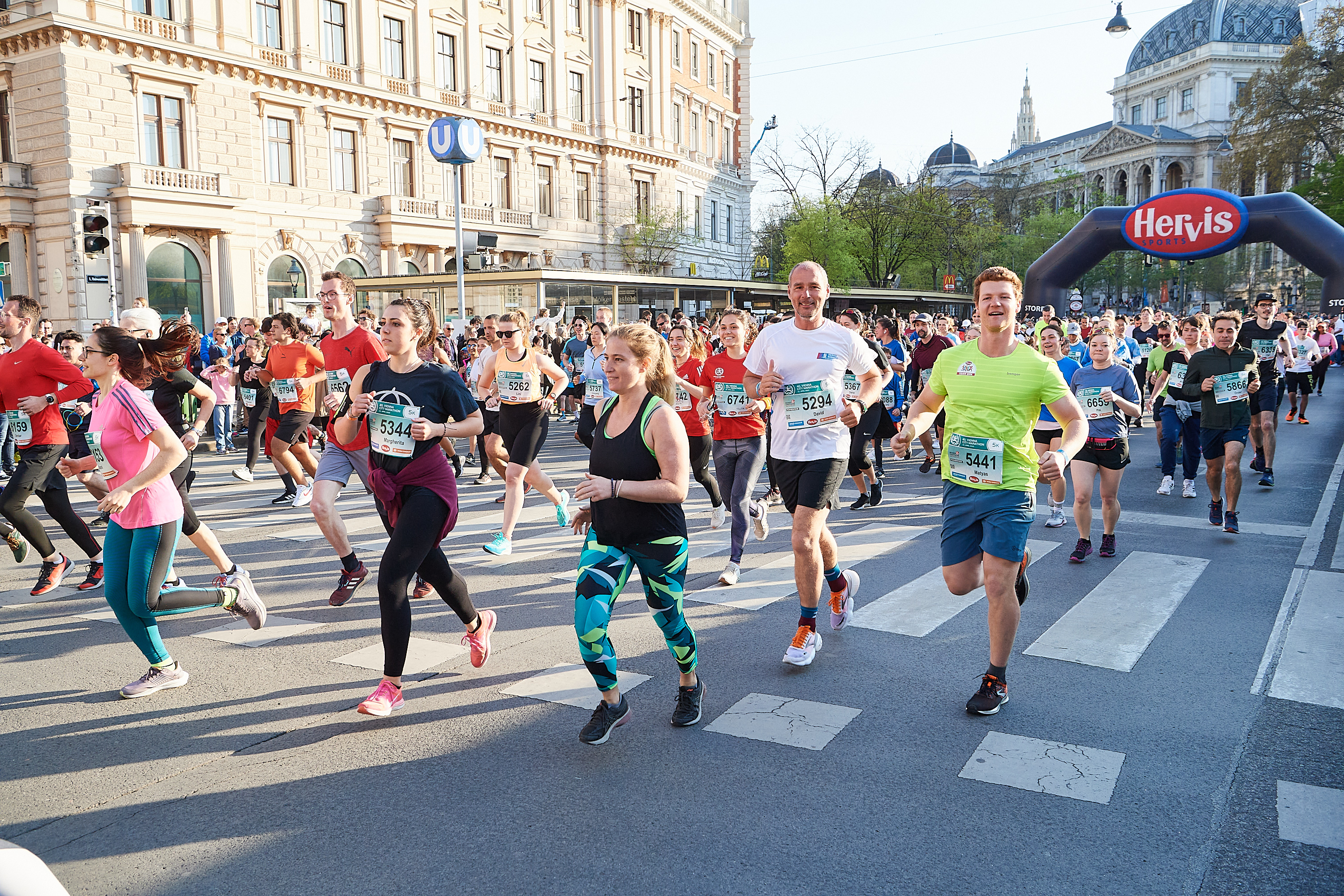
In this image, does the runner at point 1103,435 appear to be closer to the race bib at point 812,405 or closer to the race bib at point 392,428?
the race bib at point 812,405

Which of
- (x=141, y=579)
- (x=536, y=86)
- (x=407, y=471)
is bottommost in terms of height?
(x=141, y=579)

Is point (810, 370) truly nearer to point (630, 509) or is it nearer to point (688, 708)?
point (630, 509)

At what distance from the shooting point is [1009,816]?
12.2 feet

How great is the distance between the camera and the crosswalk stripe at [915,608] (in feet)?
20.3

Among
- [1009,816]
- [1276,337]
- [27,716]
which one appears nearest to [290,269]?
[1276,337]

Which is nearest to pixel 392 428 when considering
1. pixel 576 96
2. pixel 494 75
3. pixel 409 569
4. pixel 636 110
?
pixel 409 569

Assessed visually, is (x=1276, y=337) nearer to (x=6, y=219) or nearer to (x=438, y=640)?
(x=438, y=640)

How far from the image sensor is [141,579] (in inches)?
194

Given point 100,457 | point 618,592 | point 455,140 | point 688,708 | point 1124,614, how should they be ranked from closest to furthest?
point 618,592 < point 688,708 < point 100,457 < point 1124,614 < point 455,140

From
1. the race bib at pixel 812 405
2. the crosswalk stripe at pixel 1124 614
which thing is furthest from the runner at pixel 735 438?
the crosswalk stripe at pixel 1124 614

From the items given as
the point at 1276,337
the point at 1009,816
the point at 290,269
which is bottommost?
the point at 1009,816

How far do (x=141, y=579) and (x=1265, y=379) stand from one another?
11.6 m

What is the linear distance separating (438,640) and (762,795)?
2.67m

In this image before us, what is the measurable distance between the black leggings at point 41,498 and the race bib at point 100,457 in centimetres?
199
